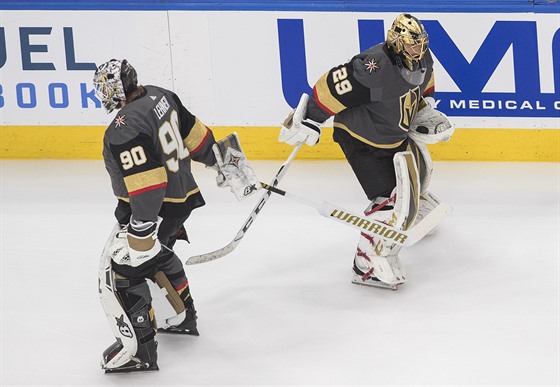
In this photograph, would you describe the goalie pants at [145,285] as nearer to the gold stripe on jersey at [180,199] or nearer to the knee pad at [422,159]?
the gold stripe on jersey at [180,199]

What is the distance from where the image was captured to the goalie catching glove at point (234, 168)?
4043 mm

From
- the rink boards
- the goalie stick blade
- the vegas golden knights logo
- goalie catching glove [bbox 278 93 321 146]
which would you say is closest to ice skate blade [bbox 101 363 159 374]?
the goalie stick blade

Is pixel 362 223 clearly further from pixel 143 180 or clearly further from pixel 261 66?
pixel 261 66

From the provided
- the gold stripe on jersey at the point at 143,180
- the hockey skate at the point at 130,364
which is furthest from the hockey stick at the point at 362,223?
the hockey skate at the point at 130,364

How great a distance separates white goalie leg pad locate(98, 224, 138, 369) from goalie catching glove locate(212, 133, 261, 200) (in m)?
0.47

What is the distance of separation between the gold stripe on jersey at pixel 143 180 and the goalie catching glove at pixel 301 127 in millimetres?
846

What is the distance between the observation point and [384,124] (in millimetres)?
4340

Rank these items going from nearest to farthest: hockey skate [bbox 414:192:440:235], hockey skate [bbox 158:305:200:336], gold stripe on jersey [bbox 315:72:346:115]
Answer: hockey skate [bbox 158:305:200:336] < gold stripe on jersey [bbox 315:72:346:115] < hockey skate [bbox 414:192:440:235]

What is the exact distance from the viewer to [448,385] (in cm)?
380

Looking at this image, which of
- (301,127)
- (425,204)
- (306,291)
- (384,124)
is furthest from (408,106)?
(306,291)

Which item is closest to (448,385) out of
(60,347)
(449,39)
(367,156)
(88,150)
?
(367,156)

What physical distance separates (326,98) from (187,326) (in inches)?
41.2

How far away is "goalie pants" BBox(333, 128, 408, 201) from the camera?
4426 millimetres

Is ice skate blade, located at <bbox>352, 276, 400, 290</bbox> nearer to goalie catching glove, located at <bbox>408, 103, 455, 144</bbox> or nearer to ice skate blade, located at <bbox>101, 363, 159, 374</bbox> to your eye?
goalie catching glove, located at <bbox>408, 103, 455, 144</bbox>
